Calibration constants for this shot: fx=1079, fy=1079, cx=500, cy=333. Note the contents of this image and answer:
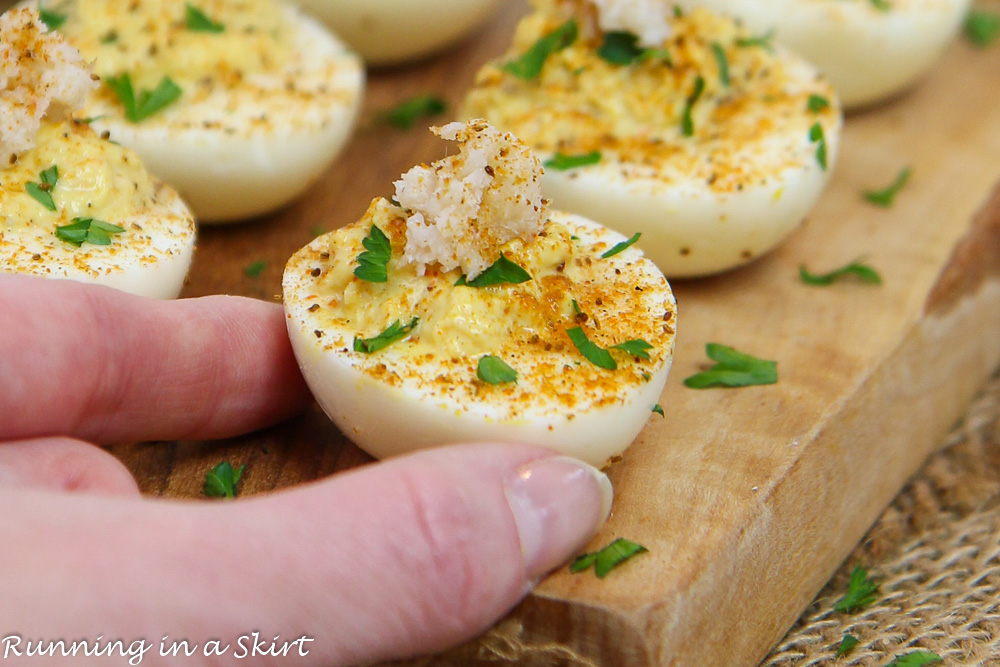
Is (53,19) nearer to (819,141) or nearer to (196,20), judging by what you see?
(196,20)

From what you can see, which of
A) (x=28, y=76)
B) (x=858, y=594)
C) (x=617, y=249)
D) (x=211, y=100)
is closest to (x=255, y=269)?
(x=211, y=100)

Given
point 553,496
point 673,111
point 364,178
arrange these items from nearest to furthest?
point 553,496, point 673,111, point 364,178

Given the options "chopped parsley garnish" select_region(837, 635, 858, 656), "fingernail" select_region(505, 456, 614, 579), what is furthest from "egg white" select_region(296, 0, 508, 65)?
"chopped parsley garnish" select_region(837, 635, 858, 656)

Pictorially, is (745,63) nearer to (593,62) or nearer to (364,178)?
(593,62)

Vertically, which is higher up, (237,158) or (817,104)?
(817,104)

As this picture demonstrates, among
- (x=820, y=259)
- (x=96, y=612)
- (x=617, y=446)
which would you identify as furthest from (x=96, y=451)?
(x=820, y=259)

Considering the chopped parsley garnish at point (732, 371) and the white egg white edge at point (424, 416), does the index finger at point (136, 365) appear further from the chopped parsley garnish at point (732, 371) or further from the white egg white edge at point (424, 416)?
the chopped parsley garnish at point (732, 371)
